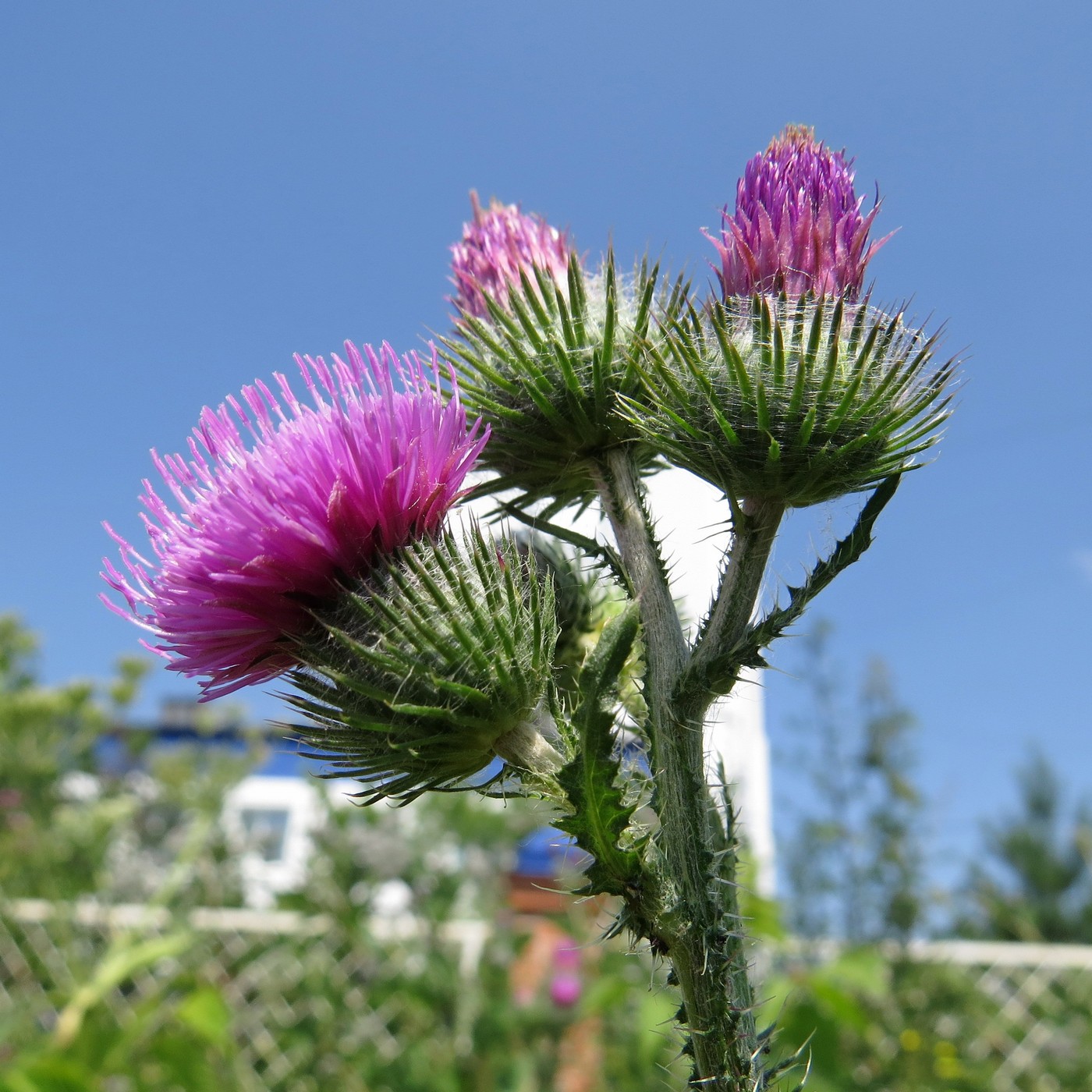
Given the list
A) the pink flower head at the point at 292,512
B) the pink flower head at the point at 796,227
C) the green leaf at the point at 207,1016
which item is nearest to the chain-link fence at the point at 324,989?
the green leaf at the point at 207,1016

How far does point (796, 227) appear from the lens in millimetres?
1310

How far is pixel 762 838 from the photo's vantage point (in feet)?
25.1

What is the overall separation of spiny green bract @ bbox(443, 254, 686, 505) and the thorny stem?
229mm

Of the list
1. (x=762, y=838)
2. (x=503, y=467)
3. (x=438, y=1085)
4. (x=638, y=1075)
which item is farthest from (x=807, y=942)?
(x=503, y=467)

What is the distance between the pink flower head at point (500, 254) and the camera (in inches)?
63.7

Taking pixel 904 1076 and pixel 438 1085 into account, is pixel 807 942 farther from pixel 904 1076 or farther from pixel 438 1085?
pixel 438 1085

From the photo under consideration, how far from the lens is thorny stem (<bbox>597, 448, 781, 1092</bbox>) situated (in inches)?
39.1

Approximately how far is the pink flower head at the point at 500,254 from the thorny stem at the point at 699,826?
0.57 meters

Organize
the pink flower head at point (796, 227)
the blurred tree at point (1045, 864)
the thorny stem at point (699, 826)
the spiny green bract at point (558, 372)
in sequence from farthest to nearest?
the blurred tree at point (1045, 864)
the spiny green bract at point (558, 372)
the pink flower head at point (796, 227)
the thorny stem at point (699, 826)

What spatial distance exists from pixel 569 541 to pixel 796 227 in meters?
0.56

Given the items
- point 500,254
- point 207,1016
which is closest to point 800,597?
point 500,254

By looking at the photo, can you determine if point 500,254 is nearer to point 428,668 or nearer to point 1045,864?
point 428,668

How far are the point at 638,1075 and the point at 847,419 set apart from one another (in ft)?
13.1

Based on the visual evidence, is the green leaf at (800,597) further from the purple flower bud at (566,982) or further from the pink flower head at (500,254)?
the purple flower bud at (566,982)
